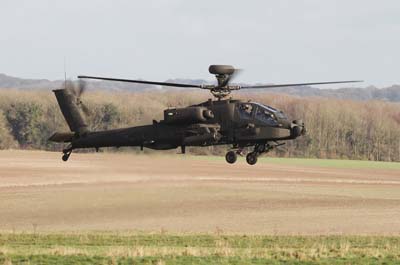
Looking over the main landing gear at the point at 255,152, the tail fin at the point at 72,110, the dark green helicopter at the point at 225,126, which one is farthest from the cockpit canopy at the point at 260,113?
the tail fin at the point at 72,110

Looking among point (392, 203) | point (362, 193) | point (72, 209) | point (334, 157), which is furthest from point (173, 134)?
point (334, 157)

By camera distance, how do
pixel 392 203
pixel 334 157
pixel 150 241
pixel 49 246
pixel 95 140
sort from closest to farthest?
1. pixel 95 140
2. pixel 49 246
3. pixel 150 241
4. pixel 392 203
5. pixel 334 157

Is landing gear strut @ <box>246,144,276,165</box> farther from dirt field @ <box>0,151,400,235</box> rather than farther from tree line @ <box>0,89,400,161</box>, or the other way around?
dirt field @ <box>0,151,400,235</box>

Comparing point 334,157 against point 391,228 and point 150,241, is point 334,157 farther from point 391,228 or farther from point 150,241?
point 150,241

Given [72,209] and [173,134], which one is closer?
[173,134]

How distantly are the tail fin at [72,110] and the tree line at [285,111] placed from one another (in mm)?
2183

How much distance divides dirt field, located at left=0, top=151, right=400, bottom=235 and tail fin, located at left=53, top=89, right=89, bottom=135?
8107mm

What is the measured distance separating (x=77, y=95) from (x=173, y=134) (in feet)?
18.2

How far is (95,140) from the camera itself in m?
35.9

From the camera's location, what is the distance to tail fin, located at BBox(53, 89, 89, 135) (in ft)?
120

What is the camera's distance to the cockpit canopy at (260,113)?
33250 millimetres

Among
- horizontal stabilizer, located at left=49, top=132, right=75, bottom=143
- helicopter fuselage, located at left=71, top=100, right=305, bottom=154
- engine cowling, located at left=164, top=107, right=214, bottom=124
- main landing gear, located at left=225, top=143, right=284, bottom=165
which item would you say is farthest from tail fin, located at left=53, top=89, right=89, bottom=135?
main landing gear, located at left=225, top=143, right=284, bottom=165

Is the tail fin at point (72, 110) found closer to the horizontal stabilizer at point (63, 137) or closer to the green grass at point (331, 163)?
the horizontal stabilizer at point (63, 137)

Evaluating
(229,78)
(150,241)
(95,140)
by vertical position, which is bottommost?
(150,241)
